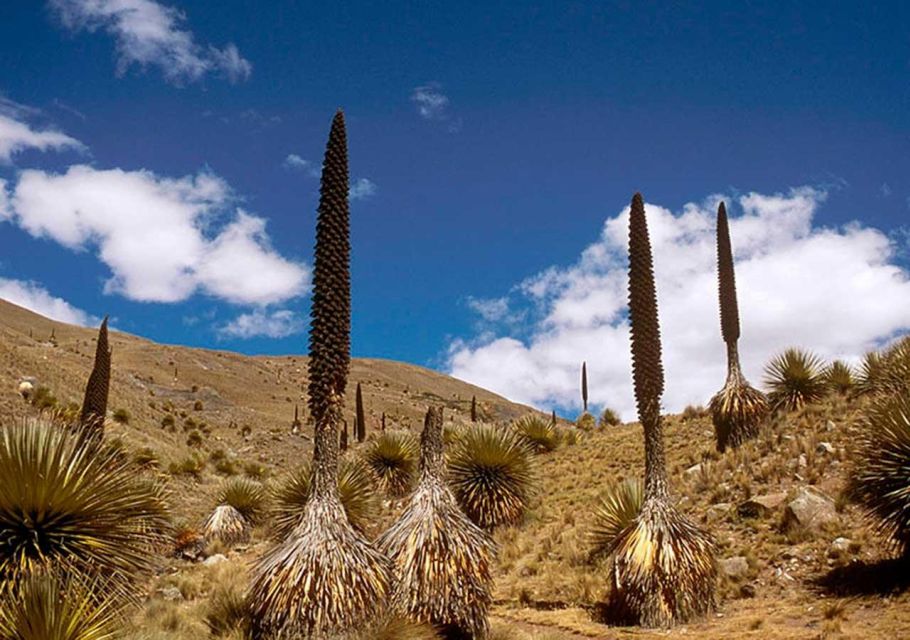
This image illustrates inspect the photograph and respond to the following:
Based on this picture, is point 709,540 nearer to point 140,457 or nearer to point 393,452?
point 393,452

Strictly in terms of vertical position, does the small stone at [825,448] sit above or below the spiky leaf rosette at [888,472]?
above

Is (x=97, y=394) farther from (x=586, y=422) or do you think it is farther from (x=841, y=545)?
(x=586, y=422)

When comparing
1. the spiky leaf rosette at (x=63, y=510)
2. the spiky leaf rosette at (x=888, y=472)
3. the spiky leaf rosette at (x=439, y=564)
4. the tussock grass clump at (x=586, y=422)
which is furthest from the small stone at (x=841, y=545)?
the tussock grass clump at (x=586, y=422)

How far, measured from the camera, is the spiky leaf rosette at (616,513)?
1557 centimetres

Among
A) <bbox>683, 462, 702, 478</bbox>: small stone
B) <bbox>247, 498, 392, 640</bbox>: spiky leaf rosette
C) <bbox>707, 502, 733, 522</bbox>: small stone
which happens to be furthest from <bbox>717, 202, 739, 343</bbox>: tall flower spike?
<bbox>247, 498, 392, 640</bbox>: spiky leaf rosette

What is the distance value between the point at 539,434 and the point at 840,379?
11.2 m

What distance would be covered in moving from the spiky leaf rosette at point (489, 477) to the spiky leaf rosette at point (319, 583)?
907 centimetres

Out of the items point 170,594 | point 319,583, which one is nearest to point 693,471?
point 170,594

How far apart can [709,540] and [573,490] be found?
10.6 meters

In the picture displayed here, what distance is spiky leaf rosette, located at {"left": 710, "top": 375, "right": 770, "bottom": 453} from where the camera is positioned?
21.0 metres

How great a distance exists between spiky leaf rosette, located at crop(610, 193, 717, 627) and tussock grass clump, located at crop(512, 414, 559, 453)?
1520cm

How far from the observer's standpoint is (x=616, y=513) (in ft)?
51.7

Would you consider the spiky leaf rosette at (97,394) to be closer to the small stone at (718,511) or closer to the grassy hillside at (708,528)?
the grassy hillside at (708,528)

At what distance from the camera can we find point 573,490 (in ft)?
75.9
